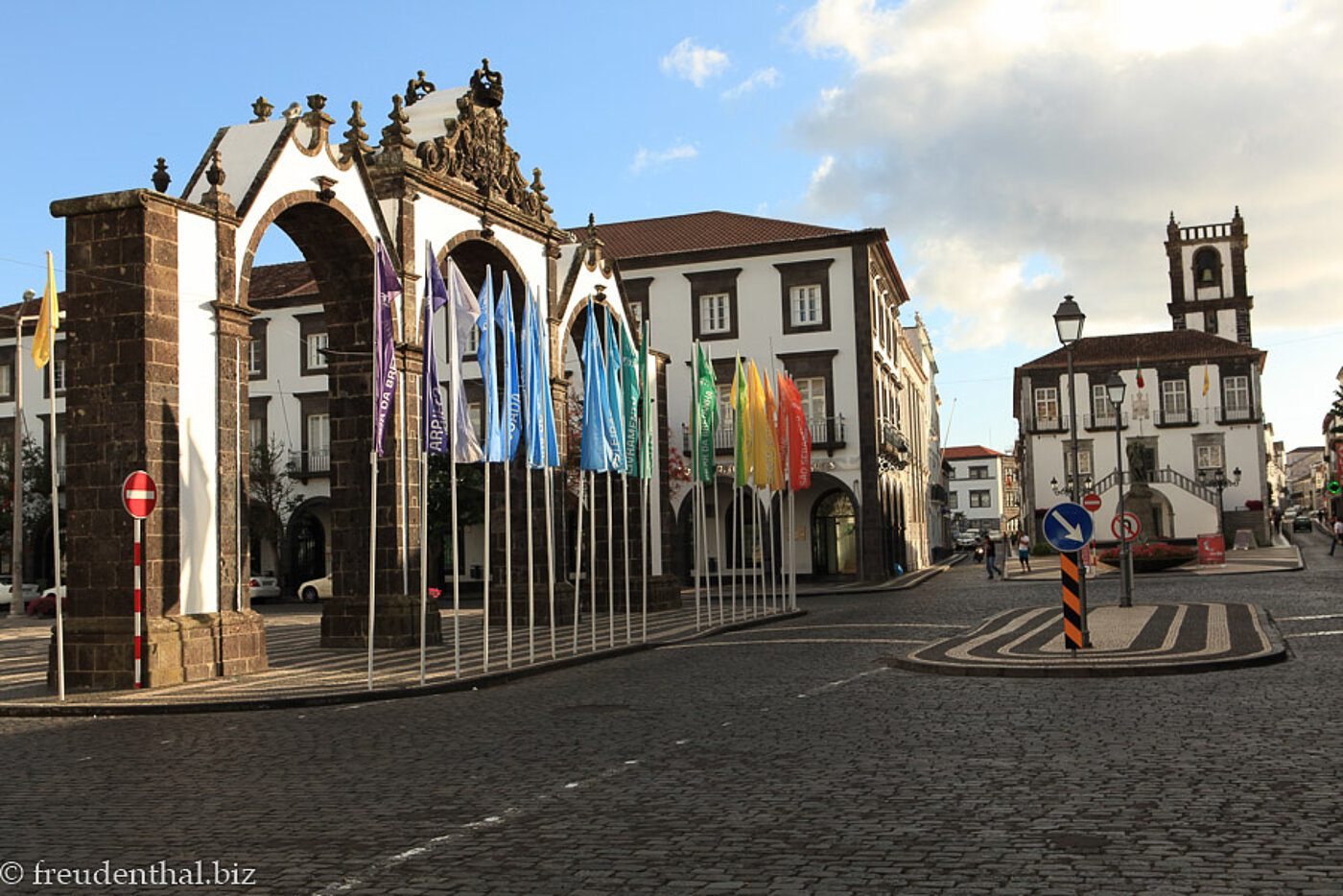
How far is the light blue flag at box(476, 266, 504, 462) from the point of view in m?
17.1

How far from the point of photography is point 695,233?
4888 cm

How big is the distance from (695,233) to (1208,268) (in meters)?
52.5

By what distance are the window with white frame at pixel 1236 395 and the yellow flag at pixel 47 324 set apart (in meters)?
65.2

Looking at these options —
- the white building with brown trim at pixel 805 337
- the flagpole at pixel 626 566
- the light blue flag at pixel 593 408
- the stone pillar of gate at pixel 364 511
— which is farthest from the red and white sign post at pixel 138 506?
the white building with brown trim at pixel 805 337

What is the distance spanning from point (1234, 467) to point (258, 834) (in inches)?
2732

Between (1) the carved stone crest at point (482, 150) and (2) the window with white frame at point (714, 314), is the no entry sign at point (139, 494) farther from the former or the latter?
(2) the window with white frame at point (714, 314)

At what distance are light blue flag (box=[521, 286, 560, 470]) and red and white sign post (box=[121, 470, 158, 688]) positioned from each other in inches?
200

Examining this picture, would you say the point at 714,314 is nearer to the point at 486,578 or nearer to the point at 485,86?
the point at 485,86

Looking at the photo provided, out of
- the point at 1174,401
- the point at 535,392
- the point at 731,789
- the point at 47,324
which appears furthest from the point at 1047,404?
the point at 731,789

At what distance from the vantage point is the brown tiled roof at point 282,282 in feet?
164

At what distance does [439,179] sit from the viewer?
22062 millimetres

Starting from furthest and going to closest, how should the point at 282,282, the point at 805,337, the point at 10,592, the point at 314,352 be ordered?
the point at 282,282 → the point at 314,352 → the point at 10,592 → the point at 805,337

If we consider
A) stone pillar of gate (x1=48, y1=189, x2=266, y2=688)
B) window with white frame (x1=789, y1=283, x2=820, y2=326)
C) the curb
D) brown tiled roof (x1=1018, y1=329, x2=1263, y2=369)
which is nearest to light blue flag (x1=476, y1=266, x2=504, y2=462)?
the curb

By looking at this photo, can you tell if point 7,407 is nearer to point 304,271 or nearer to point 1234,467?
point 304,271
